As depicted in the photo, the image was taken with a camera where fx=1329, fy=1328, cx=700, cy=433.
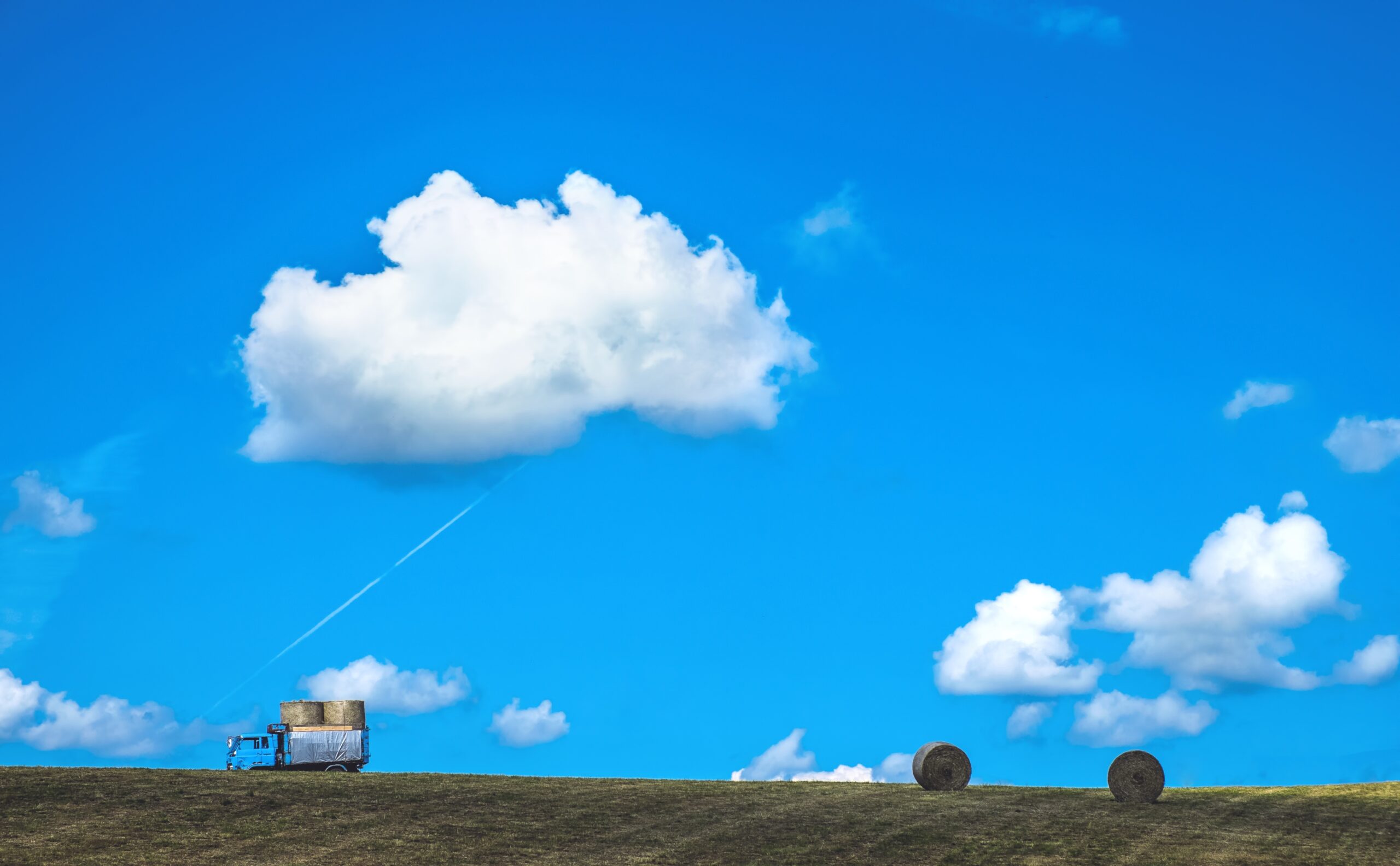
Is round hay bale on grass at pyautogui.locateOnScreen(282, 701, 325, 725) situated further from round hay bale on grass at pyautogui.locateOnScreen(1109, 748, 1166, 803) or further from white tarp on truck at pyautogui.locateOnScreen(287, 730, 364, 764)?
round hay bale on grass at pyautogui.locateOnScreen(1109, 748, 1166, 803)

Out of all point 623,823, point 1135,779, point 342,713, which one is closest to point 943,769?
point 1135,779

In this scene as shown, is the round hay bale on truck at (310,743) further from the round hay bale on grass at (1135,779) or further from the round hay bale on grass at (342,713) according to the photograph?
the round hay bale on grass at (1135,779)

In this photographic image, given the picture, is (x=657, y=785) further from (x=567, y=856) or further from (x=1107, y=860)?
(x=1107, y=860)

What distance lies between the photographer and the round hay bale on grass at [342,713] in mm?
56750

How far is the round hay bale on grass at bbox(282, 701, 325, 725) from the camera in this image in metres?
56.3

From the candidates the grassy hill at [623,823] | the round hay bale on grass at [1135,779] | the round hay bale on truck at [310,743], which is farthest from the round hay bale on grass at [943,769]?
the round hay bale on truck at [310,743]

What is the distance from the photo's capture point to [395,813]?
128ft

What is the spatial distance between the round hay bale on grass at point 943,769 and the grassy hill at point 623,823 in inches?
27.9

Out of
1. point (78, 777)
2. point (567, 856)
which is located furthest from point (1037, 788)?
point (78, 777)

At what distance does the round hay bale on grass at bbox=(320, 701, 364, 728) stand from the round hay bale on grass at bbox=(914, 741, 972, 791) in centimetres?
2398

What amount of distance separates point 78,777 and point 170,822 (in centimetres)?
916

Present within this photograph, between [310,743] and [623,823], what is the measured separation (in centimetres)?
2244

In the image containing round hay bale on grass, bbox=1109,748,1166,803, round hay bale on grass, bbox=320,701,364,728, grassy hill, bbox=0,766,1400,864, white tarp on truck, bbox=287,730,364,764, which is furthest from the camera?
round hay bale on grass, bbox=320,701,364,728

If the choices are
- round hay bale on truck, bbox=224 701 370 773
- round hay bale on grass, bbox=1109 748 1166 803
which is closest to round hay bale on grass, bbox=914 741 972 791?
round hay bale on grass, bbox=1109 748 1166 803
